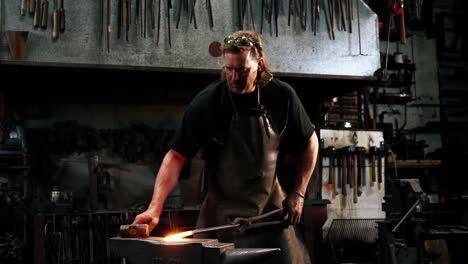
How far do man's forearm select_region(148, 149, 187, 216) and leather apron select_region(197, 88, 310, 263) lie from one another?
192 mm

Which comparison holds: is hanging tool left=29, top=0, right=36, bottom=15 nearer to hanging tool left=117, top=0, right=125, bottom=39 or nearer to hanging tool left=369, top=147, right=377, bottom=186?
hanging tool left=117, top=0, right=125, bottom=39

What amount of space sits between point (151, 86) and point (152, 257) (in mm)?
3993

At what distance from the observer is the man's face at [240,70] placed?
2377 millimetres

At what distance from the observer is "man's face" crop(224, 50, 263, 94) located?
238cm

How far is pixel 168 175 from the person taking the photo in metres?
2.43

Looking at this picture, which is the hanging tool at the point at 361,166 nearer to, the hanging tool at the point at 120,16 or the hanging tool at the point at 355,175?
the hanging tool at the point at 355,175

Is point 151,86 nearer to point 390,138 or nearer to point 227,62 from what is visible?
point 227,62

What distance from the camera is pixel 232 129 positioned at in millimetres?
2541

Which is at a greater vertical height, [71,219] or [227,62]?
[227,62]

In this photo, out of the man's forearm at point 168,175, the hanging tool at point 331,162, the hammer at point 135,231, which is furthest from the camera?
the hanging tool at point 331,162

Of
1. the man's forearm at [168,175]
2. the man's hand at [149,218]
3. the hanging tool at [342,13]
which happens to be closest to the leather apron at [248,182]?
the man's forearm at [168,175]

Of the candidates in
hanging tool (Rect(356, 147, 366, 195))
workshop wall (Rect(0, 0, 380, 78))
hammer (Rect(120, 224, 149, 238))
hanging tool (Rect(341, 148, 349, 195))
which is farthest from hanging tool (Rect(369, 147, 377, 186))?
hammer (Rect(120, 224, 149, 238))

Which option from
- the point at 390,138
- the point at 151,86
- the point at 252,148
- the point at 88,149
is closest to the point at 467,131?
the point at 390,138

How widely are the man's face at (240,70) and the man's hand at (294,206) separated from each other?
1.86ft
